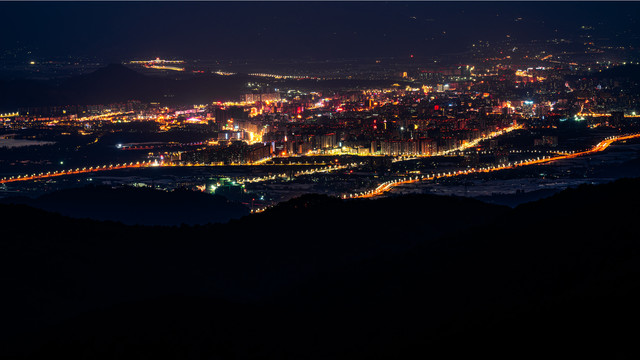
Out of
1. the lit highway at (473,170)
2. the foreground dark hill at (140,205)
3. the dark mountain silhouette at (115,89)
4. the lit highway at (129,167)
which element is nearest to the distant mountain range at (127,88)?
the dark mountain silhouette at (115,89)

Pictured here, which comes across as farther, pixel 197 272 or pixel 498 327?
pixel 197 272

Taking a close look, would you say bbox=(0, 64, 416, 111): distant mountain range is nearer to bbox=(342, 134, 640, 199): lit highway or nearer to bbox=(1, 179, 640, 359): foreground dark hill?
bbox=(342, 134, 640, 199): lit highway

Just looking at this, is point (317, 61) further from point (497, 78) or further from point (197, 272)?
point (197, 272)

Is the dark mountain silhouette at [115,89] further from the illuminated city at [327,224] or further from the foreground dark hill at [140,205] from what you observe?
the foreground dark hill at [140,205]

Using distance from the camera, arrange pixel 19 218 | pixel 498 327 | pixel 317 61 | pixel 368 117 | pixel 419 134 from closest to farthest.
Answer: pixel 498 327, pixel 19 218, pixel 419 134, pixel 368 117, pixel 317 61

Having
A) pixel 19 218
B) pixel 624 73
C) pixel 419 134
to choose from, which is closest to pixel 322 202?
pixel 19 218

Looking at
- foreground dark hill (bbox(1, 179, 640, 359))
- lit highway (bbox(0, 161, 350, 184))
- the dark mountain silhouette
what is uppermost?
the dark mountain silhouette

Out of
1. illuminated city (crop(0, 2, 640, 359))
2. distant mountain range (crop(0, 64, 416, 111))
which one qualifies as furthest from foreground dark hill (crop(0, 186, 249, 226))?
distant mountain range (crop(0, 64, 416, 111))

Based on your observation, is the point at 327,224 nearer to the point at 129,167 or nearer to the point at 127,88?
the point at 129,167
